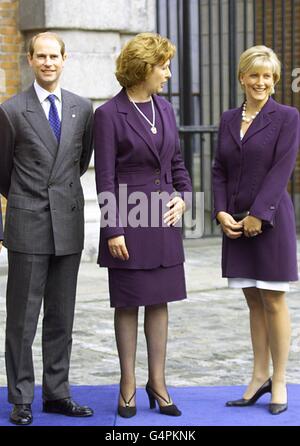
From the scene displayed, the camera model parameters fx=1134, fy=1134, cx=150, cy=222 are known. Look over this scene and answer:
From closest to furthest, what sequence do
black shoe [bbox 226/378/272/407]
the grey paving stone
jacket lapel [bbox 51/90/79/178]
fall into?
jacket lapel [bbox 51/90/79/178]
black shoe [bbox 226/378/272/407]
the grey paving stone

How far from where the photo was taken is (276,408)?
5410 mm

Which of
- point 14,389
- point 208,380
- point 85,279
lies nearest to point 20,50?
point 85,279

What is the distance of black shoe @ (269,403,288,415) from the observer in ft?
17.7

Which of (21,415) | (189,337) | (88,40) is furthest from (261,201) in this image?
(88,40)

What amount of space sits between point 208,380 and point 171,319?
1.94 metres

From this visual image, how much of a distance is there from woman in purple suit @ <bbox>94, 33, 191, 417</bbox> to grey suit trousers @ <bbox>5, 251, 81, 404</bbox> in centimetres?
23

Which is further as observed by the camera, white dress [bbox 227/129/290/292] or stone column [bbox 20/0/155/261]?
stone column [bbox 20/0/155/261]

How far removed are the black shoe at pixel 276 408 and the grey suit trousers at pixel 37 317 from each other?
98 centimetres

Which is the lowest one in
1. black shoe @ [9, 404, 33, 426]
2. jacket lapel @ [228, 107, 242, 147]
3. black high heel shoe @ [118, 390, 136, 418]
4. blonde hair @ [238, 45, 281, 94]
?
black high heel shoe @ [118, 390, 136, 418]

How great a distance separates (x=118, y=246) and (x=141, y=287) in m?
0.23

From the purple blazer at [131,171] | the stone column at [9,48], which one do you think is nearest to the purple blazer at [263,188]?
the purple blazer at [131,171]

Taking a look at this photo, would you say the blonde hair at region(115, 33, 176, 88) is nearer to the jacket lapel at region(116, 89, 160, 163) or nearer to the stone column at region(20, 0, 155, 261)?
the jacket lapel at region(116, 89, 160, 163)

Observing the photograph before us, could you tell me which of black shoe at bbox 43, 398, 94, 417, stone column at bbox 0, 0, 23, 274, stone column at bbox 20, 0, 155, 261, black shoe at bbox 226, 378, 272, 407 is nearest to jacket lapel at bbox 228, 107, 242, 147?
black shoe at bbox 226, 378, 272, 407

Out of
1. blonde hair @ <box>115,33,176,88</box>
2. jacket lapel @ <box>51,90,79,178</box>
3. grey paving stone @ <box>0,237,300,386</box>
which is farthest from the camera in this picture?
grey paving stone @ <box>0,237,300,386</box>
